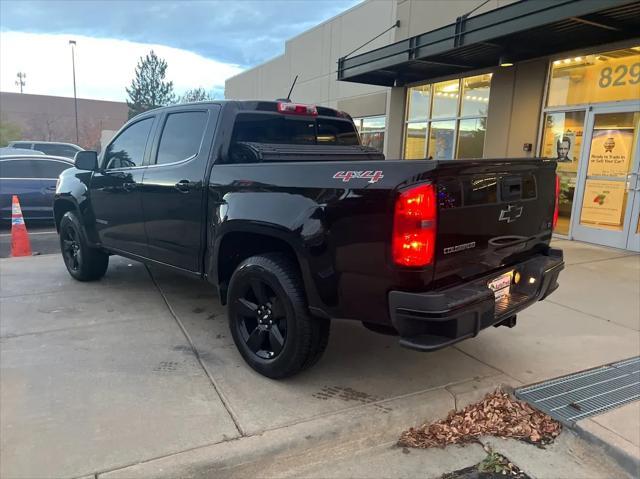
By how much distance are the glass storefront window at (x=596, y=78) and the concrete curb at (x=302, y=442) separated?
7322 mm

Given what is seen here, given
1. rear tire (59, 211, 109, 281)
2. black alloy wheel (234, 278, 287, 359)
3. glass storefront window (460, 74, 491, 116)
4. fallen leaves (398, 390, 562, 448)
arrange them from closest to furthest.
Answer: fallen leaves (398, 390, 562, 448)
black alloy wheel (234, 278, 287, 359)
rear tire (59, 211, 109, 281)
glass storefront window (460, 74, 491, 116)

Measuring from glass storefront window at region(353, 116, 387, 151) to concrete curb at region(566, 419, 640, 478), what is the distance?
13.1m

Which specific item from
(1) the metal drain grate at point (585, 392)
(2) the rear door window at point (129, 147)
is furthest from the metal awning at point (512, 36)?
(2) the rear door window at point (129, 147)

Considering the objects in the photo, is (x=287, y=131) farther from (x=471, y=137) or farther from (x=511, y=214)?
(x=471, y=137)

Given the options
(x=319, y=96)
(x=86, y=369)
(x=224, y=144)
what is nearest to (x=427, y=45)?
(x=224, y=144)

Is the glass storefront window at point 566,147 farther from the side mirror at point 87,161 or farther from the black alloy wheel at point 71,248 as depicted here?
the black alloy wheel at point 71,248

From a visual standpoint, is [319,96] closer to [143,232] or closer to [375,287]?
[143,232]

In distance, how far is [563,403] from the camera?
329 centimetres

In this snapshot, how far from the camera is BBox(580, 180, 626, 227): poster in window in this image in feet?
27.3

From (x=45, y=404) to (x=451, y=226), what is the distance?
272cm

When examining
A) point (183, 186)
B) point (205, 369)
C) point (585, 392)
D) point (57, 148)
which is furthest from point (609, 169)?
point (57, 148)

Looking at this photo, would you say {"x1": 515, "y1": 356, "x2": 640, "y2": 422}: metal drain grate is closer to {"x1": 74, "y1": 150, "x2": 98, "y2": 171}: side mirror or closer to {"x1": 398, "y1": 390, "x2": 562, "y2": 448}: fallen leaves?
{"x1": 398, "y1": 390, "x2": 562, "y2": 448}: fallen leaves

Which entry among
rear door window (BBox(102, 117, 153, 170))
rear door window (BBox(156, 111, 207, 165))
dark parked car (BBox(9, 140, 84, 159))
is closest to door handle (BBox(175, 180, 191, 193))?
rear door window (BBox(156, 111, 207, 165))

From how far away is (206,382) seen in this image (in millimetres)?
3393
